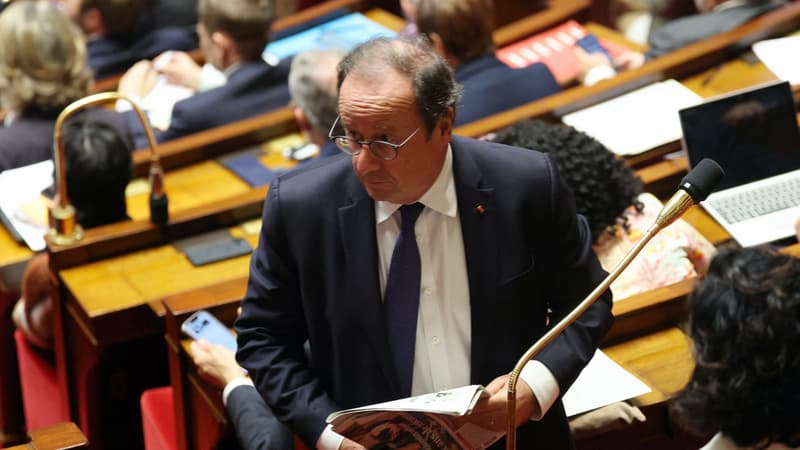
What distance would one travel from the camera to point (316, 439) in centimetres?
232

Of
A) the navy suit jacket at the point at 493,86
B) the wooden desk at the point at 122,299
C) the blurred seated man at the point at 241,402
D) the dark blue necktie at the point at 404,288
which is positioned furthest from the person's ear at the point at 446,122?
the navy suit jacket at the point at 493,86

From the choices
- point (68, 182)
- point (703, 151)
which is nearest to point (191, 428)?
point (68, 182)

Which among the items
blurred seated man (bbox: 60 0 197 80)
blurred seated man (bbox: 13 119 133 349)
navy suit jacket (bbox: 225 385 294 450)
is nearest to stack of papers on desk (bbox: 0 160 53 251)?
blurred seated man (bbox: 13 119 133 349)

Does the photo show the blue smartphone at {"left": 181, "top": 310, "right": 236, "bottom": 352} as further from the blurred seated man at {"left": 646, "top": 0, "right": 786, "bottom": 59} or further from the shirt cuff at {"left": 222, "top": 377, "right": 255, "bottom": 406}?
the blurred seated man at {"left": 646, "top": 0, "right": 786, "bottom": 59}

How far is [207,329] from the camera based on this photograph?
10.1 ft

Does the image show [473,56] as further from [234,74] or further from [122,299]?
[122,299]

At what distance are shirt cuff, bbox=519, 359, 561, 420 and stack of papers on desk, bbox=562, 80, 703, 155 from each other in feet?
5.58

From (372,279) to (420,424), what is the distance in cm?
28

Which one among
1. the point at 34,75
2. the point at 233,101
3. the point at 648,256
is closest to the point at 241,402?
the point at 648,256

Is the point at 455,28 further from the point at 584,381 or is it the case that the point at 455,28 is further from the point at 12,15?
the point at 584,381

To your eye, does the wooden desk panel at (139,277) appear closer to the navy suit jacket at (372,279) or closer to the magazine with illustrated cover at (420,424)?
the navy suit jacket at (372,279)

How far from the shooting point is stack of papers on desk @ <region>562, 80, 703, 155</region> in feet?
13.0

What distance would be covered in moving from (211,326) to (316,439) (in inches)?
32.9

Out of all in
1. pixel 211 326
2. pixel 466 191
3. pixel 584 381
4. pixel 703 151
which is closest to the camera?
pixel 466 191
